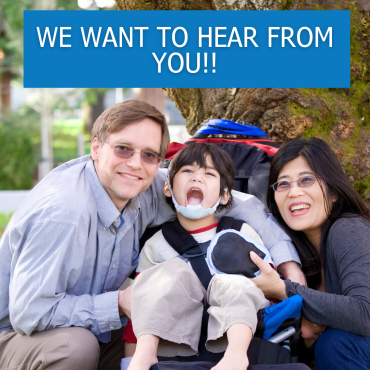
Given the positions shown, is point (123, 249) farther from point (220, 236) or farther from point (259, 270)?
point (259, 270)

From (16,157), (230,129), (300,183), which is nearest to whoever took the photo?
(300,183)

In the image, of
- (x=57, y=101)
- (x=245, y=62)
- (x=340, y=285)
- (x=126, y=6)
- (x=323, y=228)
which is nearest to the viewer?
(x=340, y=285)

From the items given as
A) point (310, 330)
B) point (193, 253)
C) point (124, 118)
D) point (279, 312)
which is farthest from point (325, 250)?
point (124, 118)

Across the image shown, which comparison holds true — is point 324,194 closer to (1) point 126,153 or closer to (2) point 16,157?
(1) point 126,153

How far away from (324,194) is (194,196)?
818mm

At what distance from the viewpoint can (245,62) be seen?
154 inches

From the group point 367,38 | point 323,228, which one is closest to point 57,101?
point 367,38

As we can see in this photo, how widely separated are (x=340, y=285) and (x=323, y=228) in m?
0.37

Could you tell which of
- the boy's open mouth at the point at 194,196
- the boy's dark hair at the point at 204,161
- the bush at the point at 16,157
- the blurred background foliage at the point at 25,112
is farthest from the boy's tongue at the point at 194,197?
the bush at the point at 16,157

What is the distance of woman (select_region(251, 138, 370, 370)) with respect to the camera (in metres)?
2.51

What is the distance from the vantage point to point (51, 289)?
2543 mm

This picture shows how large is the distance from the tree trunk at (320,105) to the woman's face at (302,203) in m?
0.87

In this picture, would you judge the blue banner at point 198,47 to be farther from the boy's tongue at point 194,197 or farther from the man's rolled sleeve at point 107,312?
the man's rolled sleeve at point 107,312

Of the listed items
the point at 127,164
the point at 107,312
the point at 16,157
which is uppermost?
the point at 16,157
